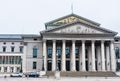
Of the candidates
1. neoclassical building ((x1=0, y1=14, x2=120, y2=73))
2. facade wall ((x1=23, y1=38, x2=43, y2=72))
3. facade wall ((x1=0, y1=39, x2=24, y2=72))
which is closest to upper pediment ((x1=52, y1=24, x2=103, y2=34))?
neoclassical building ((x1=0, y1=14, x2=120, y2=73))

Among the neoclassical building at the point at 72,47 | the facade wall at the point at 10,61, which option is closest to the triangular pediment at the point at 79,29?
the neoclassical building at the point at 72,47

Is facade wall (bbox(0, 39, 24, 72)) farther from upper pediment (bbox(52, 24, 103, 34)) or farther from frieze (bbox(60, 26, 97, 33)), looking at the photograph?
frieze (bbox(60, 26, 97, 33))

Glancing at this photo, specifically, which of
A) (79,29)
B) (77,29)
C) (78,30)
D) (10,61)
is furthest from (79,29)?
(10,61)

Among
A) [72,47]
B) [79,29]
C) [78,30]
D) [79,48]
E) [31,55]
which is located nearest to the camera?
[72,47]

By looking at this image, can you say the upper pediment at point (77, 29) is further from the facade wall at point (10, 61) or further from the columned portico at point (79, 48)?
the facade wall at point (10, 61)

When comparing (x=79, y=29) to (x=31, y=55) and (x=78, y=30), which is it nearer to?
(x=78, y=30)

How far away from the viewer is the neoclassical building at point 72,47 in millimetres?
71562

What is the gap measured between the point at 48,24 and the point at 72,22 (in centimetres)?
761

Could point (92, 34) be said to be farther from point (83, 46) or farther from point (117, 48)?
point (117, 48)

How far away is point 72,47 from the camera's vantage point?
71.9 metres

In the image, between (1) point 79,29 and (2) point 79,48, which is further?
(2) point 79,48

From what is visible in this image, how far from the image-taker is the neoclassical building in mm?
71562

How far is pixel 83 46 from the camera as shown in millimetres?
71625

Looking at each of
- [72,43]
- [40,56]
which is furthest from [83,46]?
[40,56]
